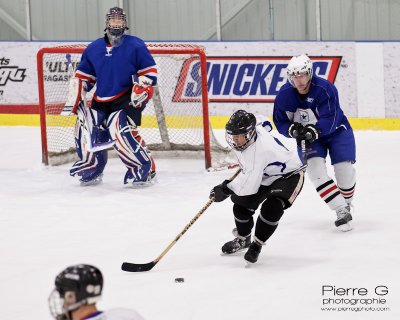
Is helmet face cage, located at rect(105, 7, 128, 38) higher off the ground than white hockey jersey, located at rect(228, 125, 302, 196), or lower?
higher

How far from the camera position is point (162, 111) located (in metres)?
8.11

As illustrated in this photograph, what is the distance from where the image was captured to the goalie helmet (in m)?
6.94

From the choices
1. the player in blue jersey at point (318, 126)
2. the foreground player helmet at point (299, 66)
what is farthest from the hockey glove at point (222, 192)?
the foreground player helmet at point (299, 66)

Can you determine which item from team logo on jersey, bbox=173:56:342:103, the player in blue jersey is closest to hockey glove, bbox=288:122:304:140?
the player in blue jersey

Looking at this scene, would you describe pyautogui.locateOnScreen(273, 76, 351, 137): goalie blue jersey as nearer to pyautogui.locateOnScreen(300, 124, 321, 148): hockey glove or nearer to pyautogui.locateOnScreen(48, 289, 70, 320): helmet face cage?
pyautogui.locateOnScreen(300, 124, 321, 148): hockey glove

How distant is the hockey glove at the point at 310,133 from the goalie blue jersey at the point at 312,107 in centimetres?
5

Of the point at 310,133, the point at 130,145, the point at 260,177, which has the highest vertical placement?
the point at 310,133

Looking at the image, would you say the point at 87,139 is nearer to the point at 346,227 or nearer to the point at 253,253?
the point at 346,227

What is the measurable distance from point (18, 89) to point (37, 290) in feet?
16.5

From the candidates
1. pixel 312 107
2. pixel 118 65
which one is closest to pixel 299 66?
pixel 312 107

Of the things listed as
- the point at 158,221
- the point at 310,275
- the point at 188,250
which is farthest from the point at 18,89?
the point at 310,275

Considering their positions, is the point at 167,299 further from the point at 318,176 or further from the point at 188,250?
the point at 318,176

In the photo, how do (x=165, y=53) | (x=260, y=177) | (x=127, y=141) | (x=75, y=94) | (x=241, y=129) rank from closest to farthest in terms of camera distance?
(x=241, y=129) → (x=260, y=177) → (x=127, y=141) → (x=75, y=94) → (x=165, y=53)

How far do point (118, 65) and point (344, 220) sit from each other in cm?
205
